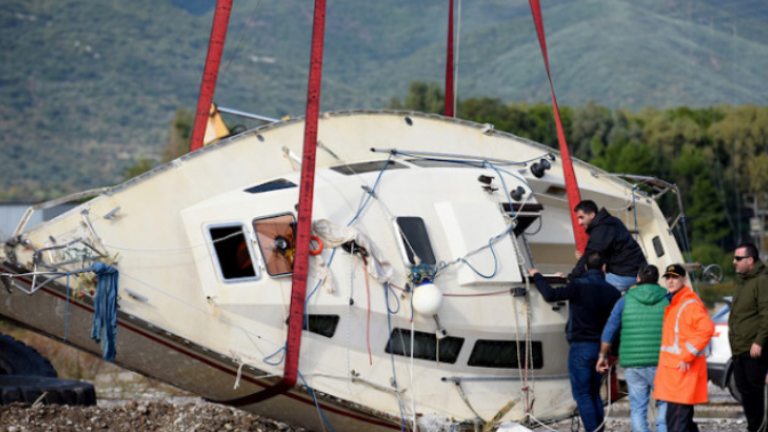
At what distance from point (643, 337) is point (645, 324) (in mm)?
135

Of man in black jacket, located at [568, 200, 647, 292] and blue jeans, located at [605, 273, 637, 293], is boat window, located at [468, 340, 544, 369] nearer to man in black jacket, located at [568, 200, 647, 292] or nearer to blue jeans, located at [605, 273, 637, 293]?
man in black jacket, located at [568, 200, 647, 292]

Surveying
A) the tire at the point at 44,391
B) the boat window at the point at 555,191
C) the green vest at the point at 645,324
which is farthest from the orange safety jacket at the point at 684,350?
the tire at the point at 44,391

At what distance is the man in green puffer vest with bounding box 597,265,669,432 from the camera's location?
9961 millimetres

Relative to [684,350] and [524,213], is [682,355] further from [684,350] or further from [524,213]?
[524,213]

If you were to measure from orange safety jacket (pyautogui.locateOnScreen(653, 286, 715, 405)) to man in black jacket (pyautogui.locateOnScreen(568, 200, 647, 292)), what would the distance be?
1.91 metres

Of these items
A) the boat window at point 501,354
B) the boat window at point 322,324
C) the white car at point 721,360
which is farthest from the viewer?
the white car at point 721,360

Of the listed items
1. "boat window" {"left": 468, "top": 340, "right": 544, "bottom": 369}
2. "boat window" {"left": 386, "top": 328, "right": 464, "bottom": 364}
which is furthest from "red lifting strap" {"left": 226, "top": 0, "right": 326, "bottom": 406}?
"boat window" {"left": 468, "top": 340, "right": 544, "bottom": 369}

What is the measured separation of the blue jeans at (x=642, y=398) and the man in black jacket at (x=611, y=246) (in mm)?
1700

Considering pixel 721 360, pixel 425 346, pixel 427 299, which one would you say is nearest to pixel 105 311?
pixel 427 299

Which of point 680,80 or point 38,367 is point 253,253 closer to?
point 38,367

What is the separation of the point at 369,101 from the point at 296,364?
16861cm

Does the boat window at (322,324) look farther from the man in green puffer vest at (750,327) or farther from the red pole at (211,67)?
the man in green puffer vest at (750,327)

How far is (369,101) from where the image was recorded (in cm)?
17700

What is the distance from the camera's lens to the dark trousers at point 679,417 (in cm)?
952
